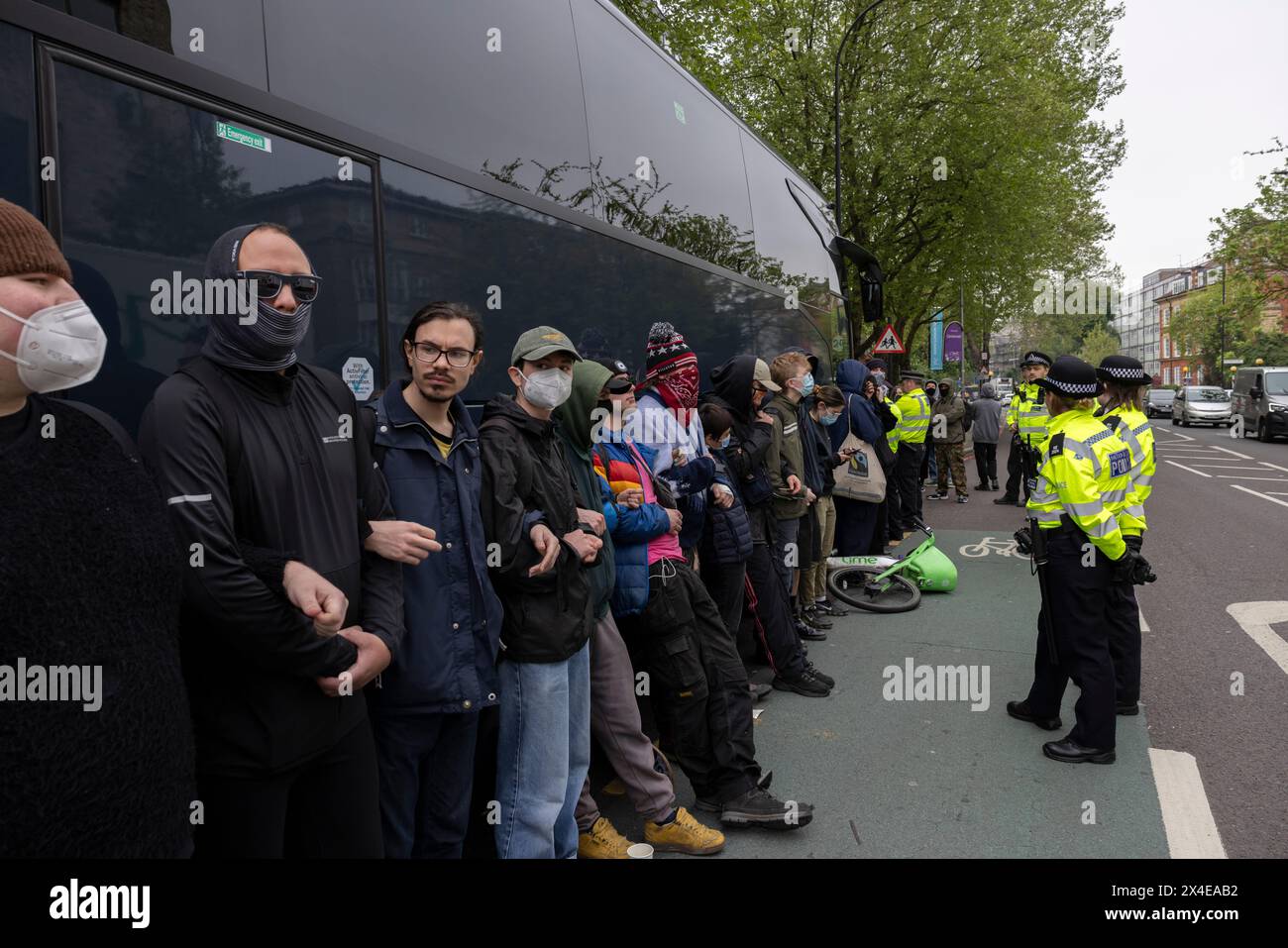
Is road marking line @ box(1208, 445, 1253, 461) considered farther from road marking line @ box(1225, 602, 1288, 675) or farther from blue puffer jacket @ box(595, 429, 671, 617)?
blue puffer jacket @ box(595, 429, 671, 617)

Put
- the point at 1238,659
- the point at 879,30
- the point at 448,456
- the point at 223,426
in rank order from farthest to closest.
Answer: the point at 879,30 → the point at 1238,659 → the point at 448,456 → the point at 223,426

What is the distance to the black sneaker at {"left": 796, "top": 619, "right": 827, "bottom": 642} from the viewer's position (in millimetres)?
6477

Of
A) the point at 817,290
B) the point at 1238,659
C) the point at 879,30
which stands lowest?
the point at 1238,659

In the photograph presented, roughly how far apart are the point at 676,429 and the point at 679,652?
3.35 ft

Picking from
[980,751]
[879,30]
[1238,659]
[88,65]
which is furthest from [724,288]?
[879,30]

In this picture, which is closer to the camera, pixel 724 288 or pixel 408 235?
pixel 408 235

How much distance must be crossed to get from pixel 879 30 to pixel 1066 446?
19289 mm

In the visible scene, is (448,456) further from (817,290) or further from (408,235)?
(817,290)

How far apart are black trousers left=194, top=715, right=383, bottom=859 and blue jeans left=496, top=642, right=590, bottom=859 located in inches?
28.5

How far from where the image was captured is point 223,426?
71.4 inches

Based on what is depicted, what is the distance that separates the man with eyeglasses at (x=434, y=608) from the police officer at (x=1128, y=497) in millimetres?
3439

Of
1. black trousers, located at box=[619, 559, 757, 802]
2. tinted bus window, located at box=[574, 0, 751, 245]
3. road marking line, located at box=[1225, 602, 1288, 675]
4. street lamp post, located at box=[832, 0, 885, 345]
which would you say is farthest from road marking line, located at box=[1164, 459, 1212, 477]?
black trousers, located at box=[619, 559, 757, 802]

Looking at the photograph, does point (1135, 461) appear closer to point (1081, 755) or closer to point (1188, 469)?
point (1081, 755)

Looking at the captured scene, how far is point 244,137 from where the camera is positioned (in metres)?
2.24
